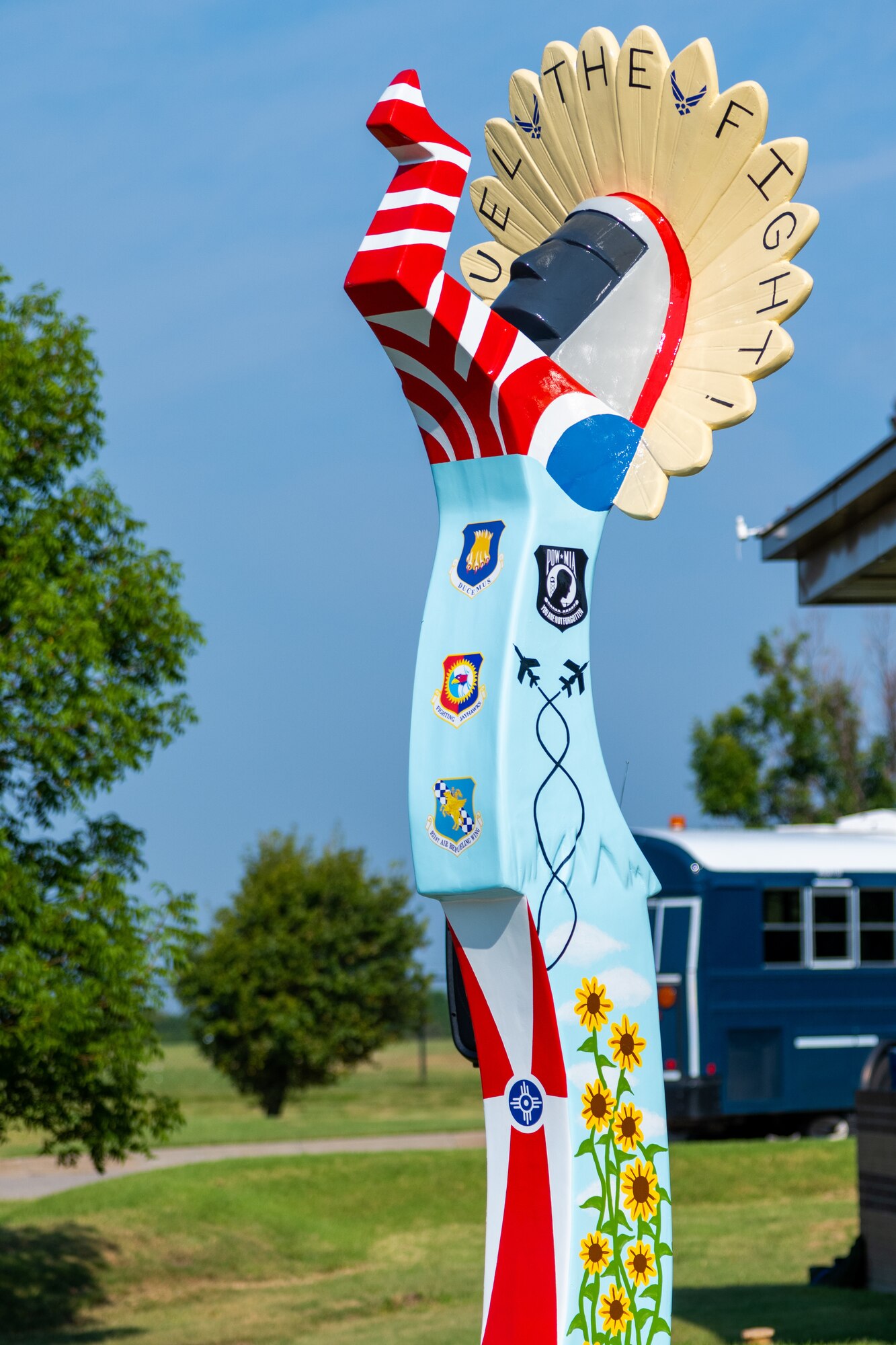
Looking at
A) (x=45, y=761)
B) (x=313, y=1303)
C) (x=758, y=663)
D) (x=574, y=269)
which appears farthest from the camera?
(x=758, y=663)

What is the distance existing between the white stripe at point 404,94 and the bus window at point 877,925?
1321cm

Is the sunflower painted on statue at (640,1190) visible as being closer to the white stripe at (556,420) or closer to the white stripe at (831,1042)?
the white stripe at (556,420)

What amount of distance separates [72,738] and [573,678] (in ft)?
19.9

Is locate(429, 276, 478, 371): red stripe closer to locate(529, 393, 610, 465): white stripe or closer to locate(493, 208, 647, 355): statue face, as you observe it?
locate(529, 393, 610, 465): white stripe

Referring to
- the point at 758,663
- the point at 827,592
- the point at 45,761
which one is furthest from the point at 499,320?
the point at 758,663

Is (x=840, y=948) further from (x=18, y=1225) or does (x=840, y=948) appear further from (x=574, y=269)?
(x=574, y=269)

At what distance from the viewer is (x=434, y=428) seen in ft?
17.3

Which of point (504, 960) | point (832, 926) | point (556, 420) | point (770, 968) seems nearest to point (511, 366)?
point (556, 420)

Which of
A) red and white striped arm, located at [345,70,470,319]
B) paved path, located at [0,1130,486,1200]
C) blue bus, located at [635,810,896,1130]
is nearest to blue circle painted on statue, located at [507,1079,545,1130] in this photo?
red and white striped arm, located at [345,70,470,319]

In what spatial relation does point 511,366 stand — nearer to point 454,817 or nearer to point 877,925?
point 454,817

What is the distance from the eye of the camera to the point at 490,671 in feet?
16.4

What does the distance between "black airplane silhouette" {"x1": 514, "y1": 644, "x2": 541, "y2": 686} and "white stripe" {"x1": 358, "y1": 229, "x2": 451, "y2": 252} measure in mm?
1232

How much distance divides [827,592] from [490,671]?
527cm

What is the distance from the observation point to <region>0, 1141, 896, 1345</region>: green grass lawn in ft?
32.7
